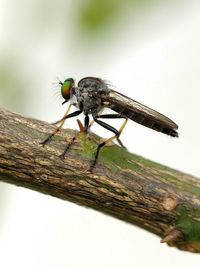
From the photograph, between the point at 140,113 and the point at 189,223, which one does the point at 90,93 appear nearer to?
the point at 140,113

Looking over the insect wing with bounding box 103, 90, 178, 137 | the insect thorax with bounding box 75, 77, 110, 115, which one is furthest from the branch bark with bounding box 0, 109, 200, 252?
the insect thorax with bounding box 75, 77, 110, 115

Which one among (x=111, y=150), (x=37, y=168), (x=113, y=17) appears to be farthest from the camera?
(x=113, y=17)

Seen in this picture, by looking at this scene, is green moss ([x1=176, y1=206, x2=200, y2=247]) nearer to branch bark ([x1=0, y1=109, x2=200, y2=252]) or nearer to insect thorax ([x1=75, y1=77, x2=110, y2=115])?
branch bark ([x1=0, y1=109, x2=200, y2=252])

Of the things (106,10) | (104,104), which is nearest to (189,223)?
(106,10)

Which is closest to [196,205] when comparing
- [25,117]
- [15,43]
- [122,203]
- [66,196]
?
[122,203]

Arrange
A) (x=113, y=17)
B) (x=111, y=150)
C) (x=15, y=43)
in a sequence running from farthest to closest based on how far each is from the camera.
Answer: (x=15, y=43) < (x=113, y=17) < (x=111, y=150)

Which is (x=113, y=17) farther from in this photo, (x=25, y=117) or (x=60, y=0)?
(x=25, y=117)
